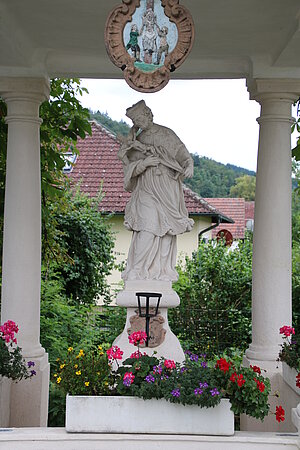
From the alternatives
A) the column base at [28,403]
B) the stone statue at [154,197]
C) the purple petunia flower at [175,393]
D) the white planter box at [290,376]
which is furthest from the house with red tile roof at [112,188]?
the purple petunia flower at [175,393]

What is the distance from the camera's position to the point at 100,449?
4.96m

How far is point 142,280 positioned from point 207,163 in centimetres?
4696

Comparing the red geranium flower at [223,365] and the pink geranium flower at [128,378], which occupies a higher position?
the red geranium flower at [223,365]

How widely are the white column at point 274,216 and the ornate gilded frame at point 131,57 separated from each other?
104 inches

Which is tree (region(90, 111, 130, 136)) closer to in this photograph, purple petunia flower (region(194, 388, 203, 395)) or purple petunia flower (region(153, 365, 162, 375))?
purple petunia flower (region(153, 365, 162, 375))

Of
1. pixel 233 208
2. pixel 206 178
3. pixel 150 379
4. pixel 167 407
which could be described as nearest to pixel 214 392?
pixel 167 407

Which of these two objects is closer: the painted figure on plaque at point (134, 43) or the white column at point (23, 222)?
the painted figure on plaque at point (134, 43)

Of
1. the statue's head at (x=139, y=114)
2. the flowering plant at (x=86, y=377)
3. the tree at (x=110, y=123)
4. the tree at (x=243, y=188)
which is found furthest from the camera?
the tree at (x=243, y=188)

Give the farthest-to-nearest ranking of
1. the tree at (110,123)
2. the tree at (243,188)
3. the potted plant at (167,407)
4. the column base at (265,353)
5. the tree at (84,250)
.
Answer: the tree at (243,188), the tree at (110,123), the tree at (84,250), the column base at (265,353), the potted plant at (167,407)

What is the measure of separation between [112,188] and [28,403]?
12625mm

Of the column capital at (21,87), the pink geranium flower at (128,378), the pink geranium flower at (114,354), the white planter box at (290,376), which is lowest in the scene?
the white planter box at (290,376)

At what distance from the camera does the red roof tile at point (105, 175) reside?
19653mm

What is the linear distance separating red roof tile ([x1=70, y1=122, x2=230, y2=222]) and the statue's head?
37.2ft

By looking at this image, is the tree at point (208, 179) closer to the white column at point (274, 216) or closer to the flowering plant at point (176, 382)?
the white column at point (274, 216)
